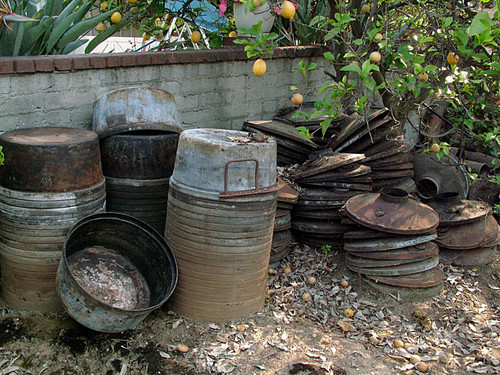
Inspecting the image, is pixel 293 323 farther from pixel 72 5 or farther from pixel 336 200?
pixel 72 5

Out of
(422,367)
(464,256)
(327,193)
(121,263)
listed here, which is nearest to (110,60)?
(121,263)

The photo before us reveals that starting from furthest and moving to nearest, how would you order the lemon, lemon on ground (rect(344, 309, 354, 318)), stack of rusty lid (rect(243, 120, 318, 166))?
1. stack of rusty lid (rect(243, 120, 318, 166))
2. the lemon
3. lemon on ground (rect(344, 309, 354, 318))

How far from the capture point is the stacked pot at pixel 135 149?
3830mm

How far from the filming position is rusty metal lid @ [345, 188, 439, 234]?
3.89m

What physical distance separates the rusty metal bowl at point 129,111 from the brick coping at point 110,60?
1.14ft

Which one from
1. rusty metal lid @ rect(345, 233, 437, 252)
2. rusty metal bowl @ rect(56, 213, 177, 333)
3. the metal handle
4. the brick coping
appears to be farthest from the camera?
rusty metal lid @ rect(345, 233, 437, 252)

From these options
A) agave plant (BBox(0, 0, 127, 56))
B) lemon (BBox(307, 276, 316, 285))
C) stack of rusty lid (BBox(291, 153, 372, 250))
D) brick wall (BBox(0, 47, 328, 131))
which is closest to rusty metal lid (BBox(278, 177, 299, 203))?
stack of rusty lid (BBox(291, 153, 372, 250))

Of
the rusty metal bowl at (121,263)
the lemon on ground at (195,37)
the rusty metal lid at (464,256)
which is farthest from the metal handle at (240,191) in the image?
the lemon on ground at (195,37)

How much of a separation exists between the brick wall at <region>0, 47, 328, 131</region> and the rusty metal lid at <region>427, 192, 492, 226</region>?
217 centimetres

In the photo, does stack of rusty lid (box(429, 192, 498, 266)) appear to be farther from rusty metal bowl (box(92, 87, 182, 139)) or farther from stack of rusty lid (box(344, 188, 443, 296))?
rusty metal bowl (box(92, 87, 182, 139))

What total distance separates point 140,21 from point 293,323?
4.44 metres

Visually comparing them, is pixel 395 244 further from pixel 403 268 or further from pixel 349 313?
pixel 349 313

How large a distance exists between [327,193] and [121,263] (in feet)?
6.45

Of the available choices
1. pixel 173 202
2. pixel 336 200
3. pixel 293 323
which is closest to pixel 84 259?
pixel 173 202
